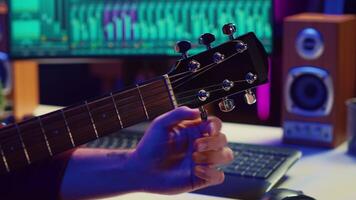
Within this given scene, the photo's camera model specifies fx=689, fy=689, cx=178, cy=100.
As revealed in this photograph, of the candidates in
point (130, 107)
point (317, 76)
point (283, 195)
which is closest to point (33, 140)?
point (130, 107)

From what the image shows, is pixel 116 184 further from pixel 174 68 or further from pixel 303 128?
pixel 303 128

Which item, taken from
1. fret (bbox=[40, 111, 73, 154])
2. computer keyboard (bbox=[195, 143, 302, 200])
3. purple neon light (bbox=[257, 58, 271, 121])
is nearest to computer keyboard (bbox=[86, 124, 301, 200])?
computer keyboard (bbox=[195, 143, 302, 200])

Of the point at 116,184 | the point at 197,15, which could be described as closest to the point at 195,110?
the point at 116,184

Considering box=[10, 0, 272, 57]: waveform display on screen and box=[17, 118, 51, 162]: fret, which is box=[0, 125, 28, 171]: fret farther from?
box=[10, 0, 272, 57]: waveform display on screen

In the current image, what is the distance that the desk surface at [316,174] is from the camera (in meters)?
1.10

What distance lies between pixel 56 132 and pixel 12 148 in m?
0.08

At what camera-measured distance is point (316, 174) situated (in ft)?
3.95

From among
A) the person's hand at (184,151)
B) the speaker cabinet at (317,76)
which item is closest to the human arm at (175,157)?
the person's hand at (184,151)

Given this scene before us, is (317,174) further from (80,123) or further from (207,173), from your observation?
(80,123)

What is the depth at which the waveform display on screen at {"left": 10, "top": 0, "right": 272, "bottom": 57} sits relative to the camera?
57.6 inches

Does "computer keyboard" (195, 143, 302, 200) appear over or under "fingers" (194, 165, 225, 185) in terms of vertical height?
under

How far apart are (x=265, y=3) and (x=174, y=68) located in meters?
0.52

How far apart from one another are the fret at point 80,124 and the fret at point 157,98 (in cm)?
9

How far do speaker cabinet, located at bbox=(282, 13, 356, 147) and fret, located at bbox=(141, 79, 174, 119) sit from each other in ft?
1.57
